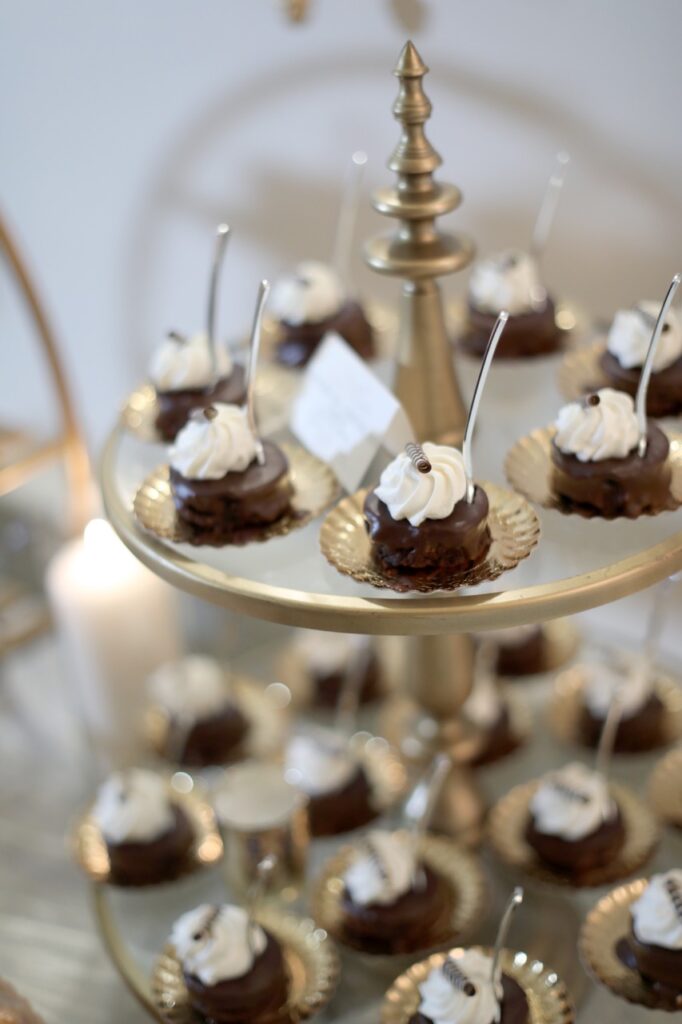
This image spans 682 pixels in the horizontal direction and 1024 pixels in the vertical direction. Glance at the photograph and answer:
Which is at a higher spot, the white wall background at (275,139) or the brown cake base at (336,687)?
the white wall background at (275,139)

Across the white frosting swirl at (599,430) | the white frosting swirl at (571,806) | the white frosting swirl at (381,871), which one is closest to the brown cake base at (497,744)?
the white frosting swirl at (571,806)

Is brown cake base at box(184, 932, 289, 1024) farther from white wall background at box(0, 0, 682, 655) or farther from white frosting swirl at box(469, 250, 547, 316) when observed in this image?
white wall background at box(0, 0, 682, 655)

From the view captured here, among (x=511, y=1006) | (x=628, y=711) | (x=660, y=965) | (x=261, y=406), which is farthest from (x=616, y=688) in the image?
(x=261, y=406)

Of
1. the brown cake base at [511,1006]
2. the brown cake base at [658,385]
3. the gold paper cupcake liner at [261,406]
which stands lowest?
the brown cake base at [511,1006]

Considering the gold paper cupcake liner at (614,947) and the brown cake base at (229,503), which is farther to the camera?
the gold paper cupcake liner at (614,947)

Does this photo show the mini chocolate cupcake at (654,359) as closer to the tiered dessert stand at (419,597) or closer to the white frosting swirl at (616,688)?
the tiered dessert stand at (419,597)

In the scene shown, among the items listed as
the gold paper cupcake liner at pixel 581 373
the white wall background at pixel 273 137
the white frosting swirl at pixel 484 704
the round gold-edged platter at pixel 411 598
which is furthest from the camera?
the white frosting swirl at pixel 484 704

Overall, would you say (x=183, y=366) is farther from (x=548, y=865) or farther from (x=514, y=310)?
(x=548, y=865)

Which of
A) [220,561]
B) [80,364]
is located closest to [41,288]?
[80,364]

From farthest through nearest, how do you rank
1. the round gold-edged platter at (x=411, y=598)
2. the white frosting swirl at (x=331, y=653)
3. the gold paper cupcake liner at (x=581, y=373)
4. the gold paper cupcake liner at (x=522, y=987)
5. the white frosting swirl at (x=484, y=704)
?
the white frosting swirl at (x=331, y=653) → the white frosting swirl at (x=484, y=704) → the gold paper cupcake liner at (x=581, y=373) → the gold paper cupcake liner at (x=522, y=987) → the round gold-edged platter at (x=411, y=598)
